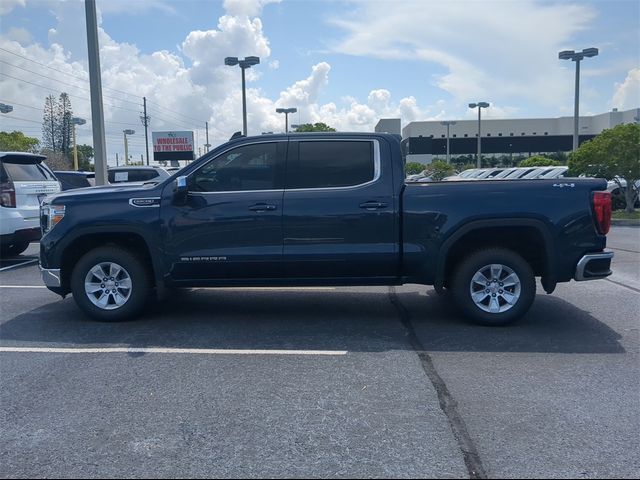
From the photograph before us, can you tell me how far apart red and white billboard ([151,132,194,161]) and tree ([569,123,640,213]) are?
28.7 m

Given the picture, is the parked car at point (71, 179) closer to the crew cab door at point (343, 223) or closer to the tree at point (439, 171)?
the tree at point (439, 171)

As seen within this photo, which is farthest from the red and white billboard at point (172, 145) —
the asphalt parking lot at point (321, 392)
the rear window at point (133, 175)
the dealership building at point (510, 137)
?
the dealership building at point (510, 137)

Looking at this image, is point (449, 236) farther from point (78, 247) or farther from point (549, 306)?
point (78, 247)

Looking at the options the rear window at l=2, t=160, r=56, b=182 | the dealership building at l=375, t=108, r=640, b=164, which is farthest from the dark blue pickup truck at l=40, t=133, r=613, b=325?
the dealership building at l=375, t=108, r=640, b=164

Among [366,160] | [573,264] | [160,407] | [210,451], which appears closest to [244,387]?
[160,407]

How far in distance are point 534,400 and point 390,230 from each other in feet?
8.26

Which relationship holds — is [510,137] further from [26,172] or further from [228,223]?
[228,223]

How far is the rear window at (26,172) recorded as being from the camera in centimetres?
1075

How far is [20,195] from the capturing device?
1075 centimetres

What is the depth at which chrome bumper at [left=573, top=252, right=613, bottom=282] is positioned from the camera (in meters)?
6.43

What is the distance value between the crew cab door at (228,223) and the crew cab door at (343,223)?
0.54 feet

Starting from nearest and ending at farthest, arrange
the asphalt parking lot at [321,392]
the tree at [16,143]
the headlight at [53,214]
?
Result: the asphalt parking lot at [321,392]
the headlight at [53,214]
the tree at [16,143]

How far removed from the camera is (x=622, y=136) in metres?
19.9

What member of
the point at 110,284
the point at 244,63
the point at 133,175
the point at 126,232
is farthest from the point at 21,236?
the point at 244,63
